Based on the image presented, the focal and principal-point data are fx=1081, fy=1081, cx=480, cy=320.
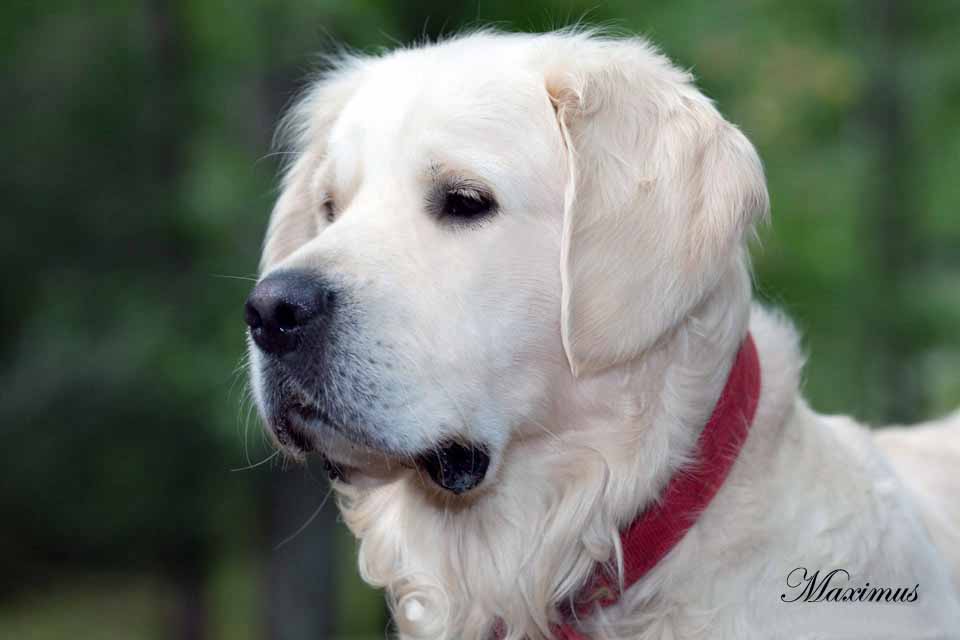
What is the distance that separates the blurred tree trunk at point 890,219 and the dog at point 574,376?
264 inches

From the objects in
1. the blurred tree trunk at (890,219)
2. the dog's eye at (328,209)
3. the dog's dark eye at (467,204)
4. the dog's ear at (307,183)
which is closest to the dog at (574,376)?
the dog's dark eye at (467,204)

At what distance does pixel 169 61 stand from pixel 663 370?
318 inches

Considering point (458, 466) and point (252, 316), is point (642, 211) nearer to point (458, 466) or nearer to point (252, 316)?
point (458, 466)

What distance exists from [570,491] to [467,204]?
2.52 ft

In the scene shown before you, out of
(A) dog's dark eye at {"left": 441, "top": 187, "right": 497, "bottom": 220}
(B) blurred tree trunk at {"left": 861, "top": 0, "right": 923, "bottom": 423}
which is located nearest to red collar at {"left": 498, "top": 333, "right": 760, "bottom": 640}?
(A) dog's dark eye at {"left": 441, "top": 187, "right": 497, "bottom": 220}

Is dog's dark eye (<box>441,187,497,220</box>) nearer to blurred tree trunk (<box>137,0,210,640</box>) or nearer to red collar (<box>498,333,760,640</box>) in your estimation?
red collar (<box>498,333,760,640</box>)

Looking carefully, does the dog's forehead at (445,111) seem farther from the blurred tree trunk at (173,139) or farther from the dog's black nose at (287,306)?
the blurred tree trunk at (173,139)

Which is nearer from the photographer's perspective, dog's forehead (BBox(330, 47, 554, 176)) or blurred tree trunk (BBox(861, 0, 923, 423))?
dog's forehead (BBox(330, 47, 554, 176))

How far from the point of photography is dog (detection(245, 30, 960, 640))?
8.29 ft

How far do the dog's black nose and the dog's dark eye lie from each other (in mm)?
389

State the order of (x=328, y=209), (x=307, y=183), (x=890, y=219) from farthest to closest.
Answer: (x=890, y=219) → (x=307, y=183) → (x=328, y=209)

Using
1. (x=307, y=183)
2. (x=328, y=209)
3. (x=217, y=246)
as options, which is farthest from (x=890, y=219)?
Answer: (x=328, y=209)

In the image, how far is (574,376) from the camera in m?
2.66

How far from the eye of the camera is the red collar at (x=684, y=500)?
2631 millimetres
